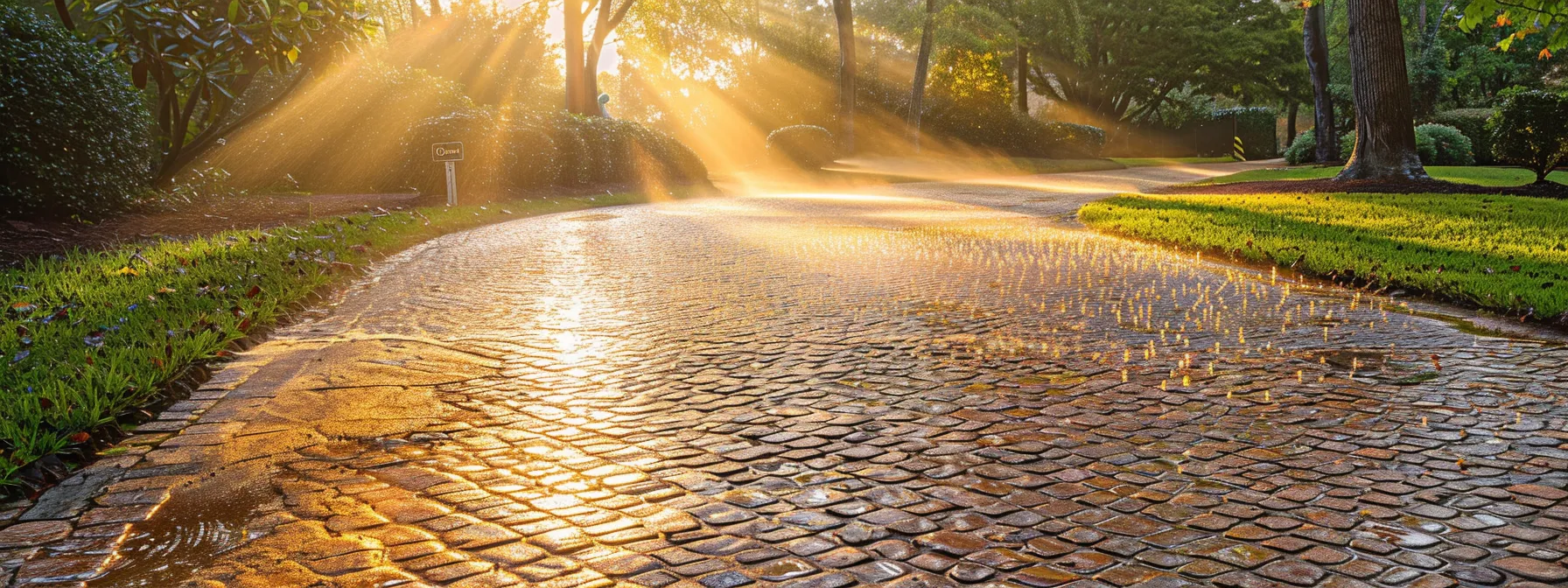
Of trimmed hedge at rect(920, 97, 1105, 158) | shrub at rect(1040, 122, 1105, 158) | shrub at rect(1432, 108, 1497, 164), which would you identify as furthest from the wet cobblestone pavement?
shrub at rect(1040, 122, 1105, 158)

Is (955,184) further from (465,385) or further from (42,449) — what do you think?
(42,449)

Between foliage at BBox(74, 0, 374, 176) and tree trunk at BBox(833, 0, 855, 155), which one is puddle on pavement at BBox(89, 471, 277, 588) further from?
tree trunk at BBox(833, 0, 855, 155)

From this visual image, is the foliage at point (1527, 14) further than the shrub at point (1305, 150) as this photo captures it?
No

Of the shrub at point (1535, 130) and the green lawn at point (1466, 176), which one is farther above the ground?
the shrub at point (1535, 130)

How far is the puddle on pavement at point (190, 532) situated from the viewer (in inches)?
108

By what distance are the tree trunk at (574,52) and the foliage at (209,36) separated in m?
15.3

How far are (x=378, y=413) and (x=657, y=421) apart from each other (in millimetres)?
1144

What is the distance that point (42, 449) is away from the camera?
3.57 m

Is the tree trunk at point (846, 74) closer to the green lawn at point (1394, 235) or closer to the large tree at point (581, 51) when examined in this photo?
the large tree at point (581, 51)

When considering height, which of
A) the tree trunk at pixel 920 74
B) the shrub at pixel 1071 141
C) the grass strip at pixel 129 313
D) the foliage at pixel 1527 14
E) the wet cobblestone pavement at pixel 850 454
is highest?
the tree trunk at pixel 920 74

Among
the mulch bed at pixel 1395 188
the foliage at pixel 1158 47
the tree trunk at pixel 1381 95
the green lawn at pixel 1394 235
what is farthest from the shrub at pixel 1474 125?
the green lawn at pixel 1394 235

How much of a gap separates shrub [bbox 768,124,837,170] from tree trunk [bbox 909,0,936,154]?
424cm

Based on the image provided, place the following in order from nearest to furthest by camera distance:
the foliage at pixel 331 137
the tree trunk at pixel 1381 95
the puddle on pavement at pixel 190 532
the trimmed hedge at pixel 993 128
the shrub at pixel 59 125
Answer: the puddle on pavement at pixel 190 532 → the shrub at pixel 59 125 → the tree trunk at pixel 1381 95 → the foliage at pixel 331 137 → the trimmed hedge at pixel 993 128

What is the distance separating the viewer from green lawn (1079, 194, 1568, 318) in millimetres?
7008
